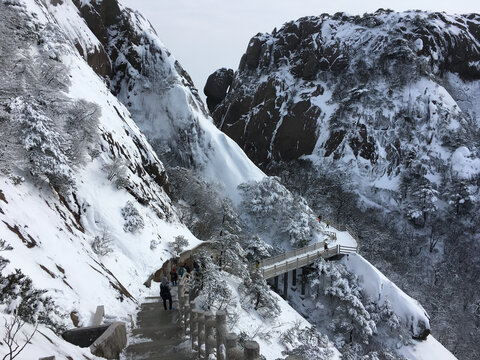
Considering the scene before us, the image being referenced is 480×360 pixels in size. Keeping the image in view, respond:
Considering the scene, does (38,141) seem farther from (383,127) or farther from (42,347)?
(383,127)

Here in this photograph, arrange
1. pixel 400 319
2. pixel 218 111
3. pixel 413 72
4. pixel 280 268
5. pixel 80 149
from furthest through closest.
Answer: pixel 218 111 → pixel 413 72 → pixel 280 268 → pixel 400 319 → pixel 80 149

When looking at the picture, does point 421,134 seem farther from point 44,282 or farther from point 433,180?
point 44,282

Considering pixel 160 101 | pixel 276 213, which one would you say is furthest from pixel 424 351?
pixel 160 101

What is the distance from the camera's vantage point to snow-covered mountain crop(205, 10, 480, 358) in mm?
46562

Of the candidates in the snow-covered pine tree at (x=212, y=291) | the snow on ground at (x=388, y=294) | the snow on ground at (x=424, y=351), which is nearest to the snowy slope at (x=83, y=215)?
the snow-covered pine tree at (x=212, y=291)

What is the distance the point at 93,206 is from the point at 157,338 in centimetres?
798

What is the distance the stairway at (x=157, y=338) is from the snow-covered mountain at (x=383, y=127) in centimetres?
3395

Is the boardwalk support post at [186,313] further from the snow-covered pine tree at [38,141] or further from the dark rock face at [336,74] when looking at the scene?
the dark rock face at [336,74]

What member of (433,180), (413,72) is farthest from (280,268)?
(413,72)

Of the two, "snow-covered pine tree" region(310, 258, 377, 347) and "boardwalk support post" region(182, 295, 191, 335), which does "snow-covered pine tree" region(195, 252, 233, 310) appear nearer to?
"boardwalk support post" region(182, 295, 191, 335)

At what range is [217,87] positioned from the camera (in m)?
83.9

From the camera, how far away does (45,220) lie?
9227 millimetres

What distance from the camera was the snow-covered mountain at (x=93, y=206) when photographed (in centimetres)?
748

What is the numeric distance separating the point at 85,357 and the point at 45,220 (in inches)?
211
